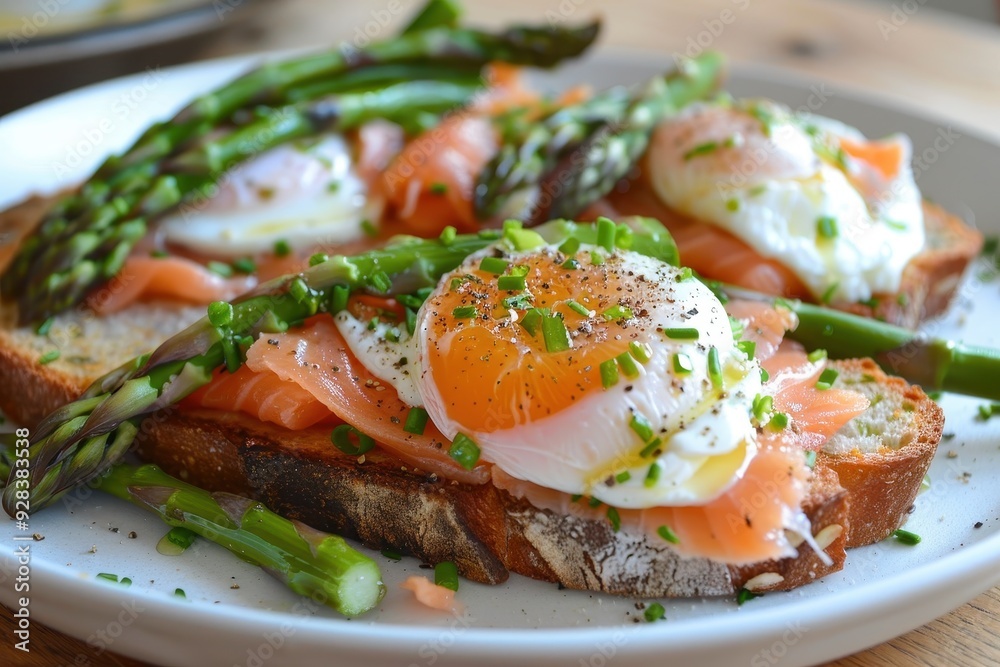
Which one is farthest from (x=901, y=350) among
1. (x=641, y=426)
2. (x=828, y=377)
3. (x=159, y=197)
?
(x=159, y=197)

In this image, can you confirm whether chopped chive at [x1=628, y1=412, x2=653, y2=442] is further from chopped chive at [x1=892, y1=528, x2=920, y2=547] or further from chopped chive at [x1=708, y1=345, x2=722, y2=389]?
chopped chive at [x1=892, y1=528, x2=920, y2=547]

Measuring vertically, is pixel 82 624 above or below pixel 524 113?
below

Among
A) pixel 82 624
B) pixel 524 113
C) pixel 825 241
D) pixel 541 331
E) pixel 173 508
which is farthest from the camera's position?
pixel 524 113

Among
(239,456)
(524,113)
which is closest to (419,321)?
(239,456)

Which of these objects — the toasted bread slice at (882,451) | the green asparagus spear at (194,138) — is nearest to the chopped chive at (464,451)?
the toasted bread slice at (882,451)

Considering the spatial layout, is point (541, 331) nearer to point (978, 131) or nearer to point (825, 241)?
point (825, 241)
